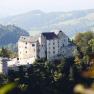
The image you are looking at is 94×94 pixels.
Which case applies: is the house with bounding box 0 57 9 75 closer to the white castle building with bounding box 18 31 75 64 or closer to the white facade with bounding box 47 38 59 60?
the white castle building with bounding box 18 31 75 64

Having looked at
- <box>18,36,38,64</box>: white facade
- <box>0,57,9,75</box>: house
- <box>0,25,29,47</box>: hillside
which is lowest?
<box>0,57,9,75</box>: house

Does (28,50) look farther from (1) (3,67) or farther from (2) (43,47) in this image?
(1) (3,67)

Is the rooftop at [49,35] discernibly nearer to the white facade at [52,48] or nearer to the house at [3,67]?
the white facade at [52,48]

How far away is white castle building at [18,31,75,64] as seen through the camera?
57.8 metres

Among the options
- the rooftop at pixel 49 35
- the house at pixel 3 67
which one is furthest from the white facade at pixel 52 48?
the house at pixel 3 67

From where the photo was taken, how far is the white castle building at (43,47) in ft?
190

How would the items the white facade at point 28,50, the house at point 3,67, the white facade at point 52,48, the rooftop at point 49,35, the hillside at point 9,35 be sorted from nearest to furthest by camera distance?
the house at point 3,67, the white facade at point 28,50, the white facade at point 52,48, the rooftop at point 49,35, the hillside at point 9,35

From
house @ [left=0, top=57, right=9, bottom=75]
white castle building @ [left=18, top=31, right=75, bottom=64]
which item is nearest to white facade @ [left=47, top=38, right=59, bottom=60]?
white castle building @ [left=18, top=31, right=75, bottom=64]

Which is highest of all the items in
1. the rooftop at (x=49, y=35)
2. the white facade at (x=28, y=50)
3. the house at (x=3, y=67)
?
the rooftop at (x=49, y=35)

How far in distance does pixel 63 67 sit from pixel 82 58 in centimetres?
519

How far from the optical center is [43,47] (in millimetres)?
58469

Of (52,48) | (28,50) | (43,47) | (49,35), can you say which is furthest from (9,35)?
(28,50)

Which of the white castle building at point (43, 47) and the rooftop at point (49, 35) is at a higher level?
the rooftop at point (49, 35)

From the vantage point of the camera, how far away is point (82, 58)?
63.4 meters
